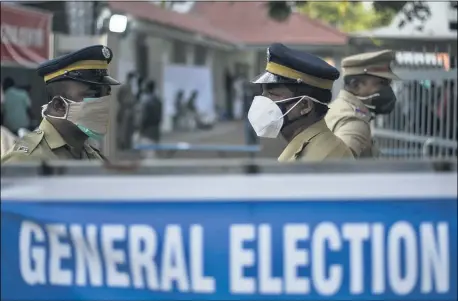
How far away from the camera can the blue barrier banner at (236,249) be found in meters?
1.97

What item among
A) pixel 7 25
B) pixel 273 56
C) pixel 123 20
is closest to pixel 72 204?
pixel 273 56

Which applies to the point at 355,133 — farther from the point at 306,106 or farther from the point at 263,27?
the point at 263,27

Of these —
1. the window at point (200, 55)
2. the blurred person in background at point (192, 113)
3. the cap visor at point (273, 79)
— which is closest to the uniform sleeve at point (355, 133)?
the cap visor at point (273, 79)

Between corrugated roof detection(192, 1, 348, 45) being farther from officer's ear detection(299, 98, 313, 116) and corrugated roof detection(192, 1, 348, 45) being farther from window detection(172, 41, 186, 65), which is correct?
officer's ear detection(299, 98, 313, 116)

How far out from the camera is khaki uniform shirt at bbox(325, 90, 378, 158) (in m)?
4.34

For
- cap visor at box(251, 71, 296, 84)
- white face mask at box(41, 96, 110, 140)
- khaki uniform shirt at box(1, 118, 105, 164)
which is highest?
cap visor at box(251, 71, 296, 84)

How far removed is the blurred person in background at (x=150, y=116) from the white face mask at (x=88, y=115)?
13130mm

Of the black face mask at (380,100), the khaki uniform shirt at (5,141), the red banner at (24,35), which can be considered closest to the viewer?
the black face mask at (380,100)

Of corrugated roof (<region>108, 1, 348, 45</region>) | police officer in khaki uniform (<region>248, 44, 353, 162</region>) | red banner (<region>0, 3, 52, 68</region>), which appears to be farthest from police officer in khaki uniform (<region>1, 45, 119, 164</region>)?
corrugated roof (<region>108, 1, 348, 45</region>)

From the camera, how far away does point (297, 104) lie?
11.2ft

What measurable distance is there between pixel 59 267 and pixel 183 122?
19394 mm

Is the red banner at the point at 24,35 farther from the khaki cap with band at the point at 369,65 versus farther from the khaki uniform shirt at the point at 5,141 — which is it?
the khaki cap with band at the point at 369,65

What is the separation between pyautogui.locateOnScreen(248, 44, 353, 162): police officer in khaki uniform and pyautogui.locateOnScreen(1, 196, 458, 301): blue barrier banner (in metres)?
1.37

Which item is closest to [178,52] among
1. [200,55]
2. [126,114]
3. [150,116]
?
[200,55]
